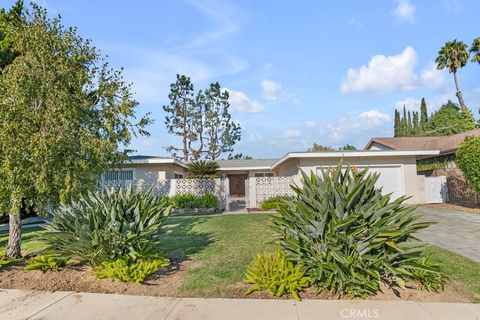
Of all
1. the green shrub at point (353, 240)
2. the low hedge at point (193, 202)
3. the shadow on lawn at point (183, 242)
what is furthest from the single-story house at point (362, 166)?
the green shrub at point (353, 240)

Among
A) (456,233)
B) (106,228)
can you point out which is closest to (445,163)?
(456,233)

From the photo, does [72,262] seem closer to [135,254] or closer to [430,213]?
[135,254]

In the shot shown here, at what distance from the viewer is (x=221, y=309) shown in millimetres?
3807

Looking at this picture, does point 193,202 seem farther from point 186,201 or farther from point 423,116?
point 423,116

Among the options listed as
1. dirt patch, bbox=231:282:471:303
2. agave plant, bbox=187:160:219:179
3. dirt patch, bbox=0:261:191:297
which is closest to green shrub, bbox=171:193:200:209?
agave plant, bbox=187:160:219:179

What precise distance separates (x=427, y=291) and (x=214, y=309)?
296cm

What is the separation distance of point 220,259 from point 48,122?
461 centimetres

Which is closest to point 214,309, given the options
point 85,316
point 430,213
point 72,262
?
point 85,316

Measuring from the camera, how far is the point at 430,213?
12844 mm

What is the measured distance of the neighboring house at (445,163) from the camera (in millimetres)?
15568

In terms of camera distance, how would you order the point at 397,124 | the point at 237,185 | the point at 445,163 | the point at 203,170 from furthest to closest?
the point at 397,124 → the point at 237,185 → the point at 445,163 → the point at 203,170

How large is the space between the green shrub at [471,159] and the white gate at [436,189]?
11.5 ft

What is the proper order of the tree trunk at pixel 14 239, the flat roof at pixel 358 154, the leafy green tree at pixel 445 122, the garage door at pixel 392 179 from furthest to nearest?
1. the leafy green tree at pixel 445 122
2. the garage door at pixel 392 179
3. the flat roof at pixel 358 154
4. the tree trunk at pixel 14 239

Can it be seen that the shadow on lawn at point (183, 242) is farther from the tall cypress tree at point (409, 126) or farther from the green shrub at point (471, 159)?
the tall cypress tree at point (409, 126)
